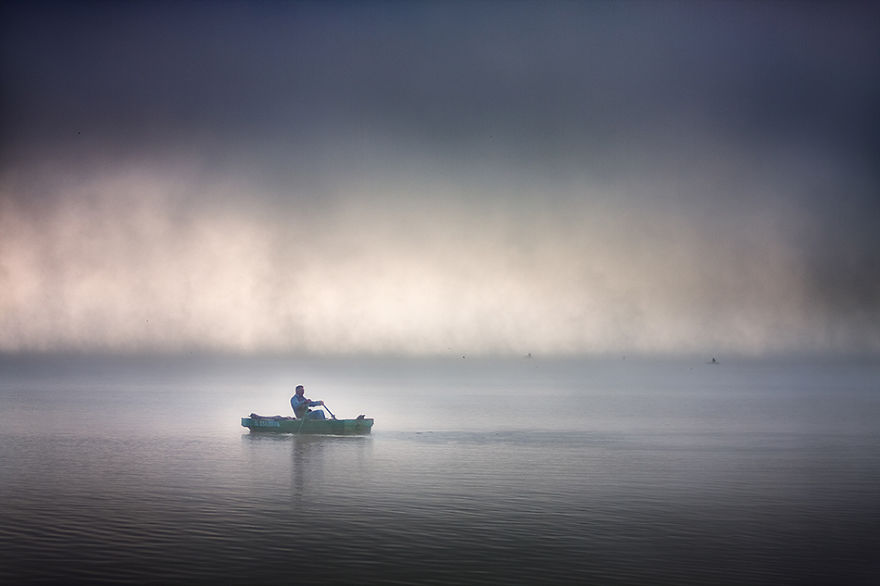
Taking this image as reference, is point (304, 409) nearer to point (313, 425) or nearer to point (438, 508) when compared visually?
point (313, 425)

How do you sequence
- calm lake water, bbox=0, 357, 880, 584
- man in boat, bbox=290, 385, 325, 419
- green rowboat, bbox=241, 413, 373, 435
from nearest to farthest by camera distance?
calm lake water, bbox=0, 357, 880, 584 → green rowboat, bbox=241, 413, 373, 435 → man in boat, bbox=290, 385, 325, 419

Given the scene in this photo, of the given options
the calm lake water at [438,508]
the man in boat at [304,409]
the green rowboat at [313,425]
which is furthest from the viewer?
the man in boat at [304,409]

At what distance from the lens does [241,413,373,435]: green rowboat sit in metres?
51.4

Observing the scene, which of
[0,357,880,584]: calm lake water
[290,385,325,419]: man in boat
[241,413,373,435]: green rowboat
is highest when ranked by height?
[290,385,325,419]: man in boat

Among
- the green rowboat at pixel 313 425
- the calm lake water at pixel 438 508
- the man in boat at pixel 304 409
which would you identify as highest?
the man in boat at pixel 304 409

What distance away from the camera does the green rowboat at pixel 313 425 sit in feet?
169

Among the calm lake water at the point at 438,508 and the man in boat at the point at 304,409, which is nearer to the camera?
the calm lake water at the point at 438,508

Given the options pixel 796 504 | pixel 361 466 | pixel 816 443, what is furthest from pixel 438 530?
pixel 816 443

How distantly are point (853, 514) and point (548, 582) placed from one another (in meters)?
13.1

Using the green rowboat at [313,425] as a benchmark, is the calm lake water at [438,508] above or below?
below

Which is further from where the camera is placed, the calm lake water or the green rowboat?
the green rowboat

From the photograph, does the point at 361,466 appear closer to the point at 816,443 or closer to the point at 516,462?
the point at 516,462

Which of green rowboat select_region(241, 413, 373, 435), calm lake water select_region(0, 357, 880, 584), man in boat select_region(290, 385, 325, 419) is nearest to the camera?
calm lake water select_region(0, 357, 880, 584)

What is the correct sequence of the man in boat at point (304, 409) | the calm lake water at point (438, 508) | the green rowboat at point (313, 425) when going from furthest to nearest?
the man in boat at point (304, 409), the green rowboat at point (313, 425), the calm lake water at point (438, 508)
